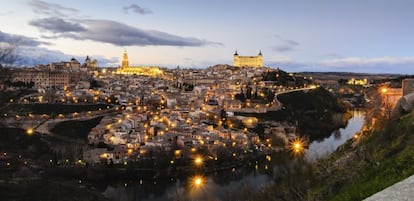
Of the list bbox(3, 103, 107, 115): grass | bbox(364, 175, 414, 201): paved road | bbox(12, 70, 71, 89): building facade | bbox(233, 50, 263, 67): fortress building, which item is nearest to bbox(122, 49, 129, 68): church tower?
bbox(233, 50, 263, 67): fortress building

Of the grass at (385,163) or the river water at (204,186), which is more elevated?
the grass at (385,163)

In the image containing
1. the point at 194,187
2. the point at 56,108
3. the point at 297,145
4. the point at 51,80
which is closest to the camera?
the point at 194,187

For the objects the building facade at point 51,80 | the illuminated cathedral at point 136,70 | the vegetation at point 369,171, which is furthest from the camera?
the illuminated cathedral at point 136,70

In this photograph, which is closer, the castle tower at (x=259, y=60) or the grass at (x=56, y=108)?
the grass at (x=56, y=108)

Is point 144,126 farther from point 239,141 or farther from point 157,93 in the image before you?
point 157,93

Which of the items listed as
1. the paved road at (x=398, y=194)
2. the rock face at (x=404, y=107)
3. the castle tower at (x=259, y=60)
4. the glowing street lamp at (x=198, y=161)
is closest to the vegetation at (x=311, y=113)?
the glowing street lamp at (x=198, y=161)

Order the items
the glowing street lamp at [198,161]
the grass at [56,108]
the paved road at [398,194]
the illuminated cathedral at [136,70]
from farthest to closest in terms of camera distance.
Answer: the illuminated cathedral at [136,70]
the grass at [56,108]
the glowing street lamp at [198,161]
the paved road at [398,194]

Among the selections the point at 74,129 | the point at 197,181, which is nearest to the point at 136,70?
the point at 74,129

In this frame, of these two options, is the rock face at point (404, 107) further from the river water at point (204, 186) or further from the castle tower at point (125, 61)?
the castle tower at point (125, 61)

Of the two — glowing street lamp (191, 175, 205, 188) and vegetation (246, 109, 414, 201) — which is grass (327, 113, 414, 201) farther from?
glowing street lamp (191, 175, 205, 188)

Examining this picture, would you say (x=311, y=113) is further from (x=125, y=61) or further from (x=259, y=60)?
(x=125, y=61)

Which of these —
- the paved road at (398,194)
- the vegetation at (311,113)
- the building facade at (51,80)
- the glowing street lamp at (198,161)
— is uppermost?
the paved road at (398,194)

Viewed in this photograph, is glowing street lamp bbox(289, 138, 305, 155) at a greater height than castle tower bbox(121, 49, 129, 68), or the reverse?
castle tower bbox(121, 49, 129, 68)

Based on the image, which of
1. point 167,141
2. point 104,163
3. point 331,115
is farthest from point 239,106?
point 104,163
